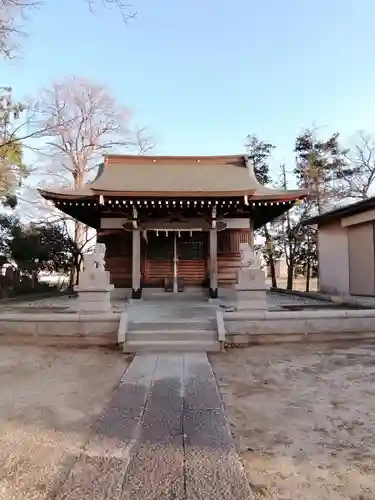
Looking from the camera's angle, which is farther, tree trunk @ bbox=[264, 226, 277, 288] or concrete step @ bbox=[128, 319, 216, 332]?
tree trunk @ bbox=[264, 226, 277, 288]

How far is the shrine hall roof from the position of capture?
1120cm

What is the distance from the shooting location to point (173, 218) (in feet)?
38.3

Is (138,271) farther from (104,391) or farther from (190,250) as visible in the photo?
(104,391)

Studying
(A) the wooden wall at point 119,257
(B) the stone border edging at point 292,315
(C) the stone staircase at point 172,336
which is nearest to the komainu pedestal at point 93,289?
(C) the stone staircase at point 172,336

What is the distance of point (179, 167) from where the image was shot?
14.5 meters

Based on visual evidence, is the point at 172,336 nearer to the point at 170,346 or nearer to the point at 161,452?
the point at 170,346

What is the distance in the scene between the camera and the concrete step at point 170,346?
5949 millimetres

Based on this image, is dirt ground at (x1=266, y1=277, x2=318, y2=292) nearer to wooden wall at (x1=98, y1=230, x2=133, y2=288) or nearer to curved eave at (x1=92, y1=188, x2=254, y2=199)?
wooden wall at (x1=98, y1=230, x2=133, y2=288)

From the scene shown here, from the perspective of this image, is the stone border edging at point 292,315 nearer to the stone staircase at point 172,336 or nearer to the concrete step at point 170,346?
the stone staircase at point 172,336

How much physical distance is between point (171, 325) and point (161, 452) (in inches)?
159

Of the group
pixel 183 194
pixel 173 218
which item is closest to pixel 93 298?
pixel 183 194

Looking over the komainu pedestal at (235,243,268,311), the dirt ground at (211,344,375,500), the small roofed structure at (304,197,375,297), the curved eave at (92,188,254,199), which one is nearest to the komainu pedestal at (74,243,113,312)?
the komainu pedestal at (235,243,268,311)

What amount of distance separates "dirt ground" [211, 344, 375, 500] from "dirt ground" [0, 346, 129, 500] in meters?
1.22

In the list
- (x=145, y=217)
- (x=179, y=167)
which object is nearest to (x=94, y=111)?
(x=179, y=167)
